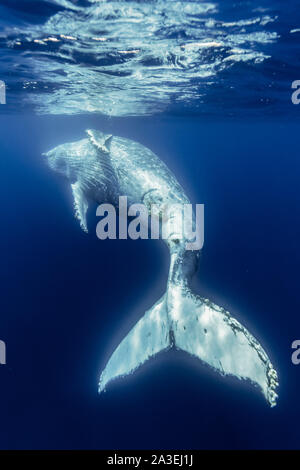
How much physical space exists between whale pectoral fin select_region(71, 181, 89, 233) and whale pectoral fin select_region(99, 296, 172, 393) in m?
4.37

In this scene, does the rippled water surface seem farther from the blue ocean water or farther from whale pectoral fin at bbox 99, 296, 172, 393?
whale pectoral fin at bbox 99, 296, 172, 393

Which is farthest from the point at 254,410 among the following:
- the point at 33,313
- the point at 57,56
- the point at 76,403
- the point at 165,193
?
the point at 57,56

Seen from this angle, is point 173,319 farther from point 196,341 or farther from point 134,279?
point 134,279

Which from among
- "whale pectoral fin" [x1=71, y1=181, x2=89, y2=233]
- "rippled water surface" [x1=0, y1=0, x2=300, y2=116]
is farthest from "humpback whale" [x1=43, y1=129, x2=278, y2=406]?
"rippled water surface" [x1=0, y1=0, x2=300, y2=116]

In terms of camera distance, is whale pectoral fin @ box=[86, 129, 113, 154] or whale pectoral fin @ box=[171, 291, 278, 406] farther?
whale pectoral fin @ box=[86, 129, 113, 154]

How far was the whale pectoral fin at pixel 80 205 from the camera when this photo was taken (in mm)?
10894

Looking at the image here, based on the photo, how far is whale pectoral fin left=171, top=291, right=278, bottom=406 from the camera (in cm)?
582

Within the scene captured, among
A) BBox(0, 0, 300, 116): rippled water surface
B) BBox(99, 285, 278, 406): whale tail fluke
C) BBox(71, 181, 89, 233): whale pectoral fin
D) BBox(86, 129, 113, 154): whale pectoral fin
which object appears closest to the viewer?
BBox(99, 285, 278, 406): whale tail fluke

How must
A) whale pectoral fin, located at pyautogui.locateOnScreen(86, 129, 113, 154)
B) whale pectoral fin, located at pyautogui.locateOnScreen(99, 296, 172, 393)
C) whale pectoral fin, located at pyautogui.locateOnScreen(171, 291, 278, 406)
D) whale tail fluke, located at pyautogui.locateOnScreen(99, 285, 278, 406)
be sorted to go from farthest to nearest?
whale pectoral fin, located at pyautogui.locateOnScreen(86, 129, 113, 154) < whale pectoral fin, located at pyautogui.locateOnScreen(99, 296, 172, 393) < whale tail fluke, located at pyautogui.locateOnScreen(99, 285, 278, 406) < whale pectoral fin, located at pyautogui.locateOnScreen(171, 291, 278, 406)

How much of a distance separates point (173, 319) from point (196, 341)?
29.7 inches

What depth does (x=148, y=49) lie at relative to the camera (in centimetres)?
1408

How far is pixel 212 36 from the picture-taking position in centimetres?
1265

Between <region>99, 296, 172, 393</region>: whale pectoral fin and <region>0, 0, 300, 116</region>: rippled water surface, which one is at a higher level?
<region>0, 0, 300, 116</region>: rippled water surface

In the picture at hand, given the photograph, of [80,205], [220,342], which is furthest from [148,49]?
[220,342]
